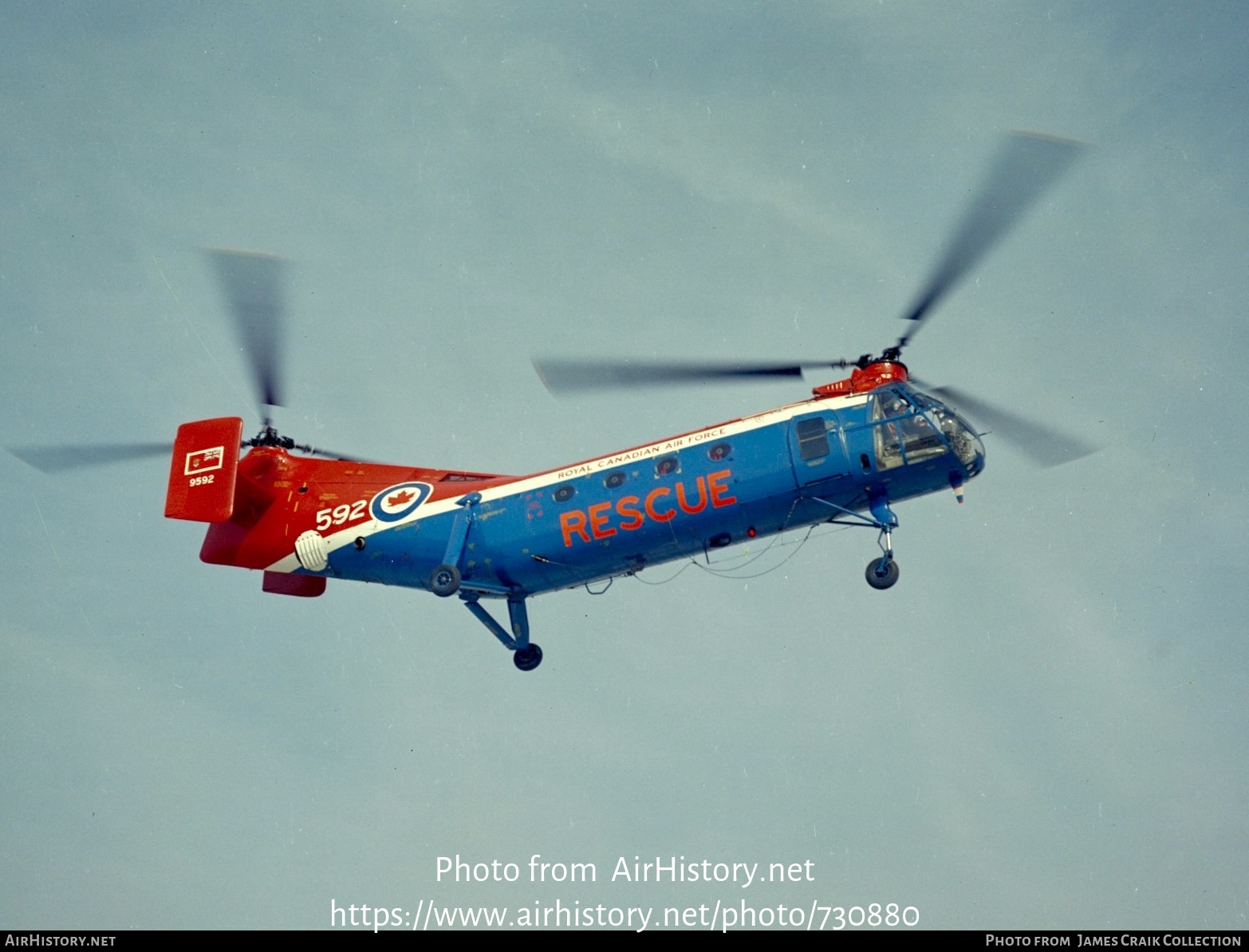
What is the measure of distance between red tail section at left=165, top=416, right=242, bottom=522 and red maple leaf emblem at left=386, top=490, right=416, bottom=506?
403 centimetres

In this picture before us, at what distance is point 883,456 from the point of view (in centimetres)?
3347

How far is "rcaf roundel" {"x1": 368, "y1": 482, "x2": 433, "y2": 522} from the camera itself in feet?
125

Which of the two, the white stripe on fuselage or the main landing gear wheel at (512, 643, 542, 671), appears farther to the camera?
the main landing gear wheel at (512, 643, 542, 671)

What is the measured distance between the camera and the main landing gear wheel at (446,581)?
3653cm

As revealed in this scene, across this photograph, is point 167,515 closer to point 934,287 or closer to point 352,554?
point 352,554

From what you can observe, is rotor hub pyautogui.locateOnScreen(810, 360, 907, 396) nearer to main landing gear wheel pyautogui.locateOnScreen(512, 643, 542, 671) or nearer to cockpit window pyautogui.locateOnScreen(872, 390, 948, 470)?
cockpit window pyautogui.locateOnScreen(872, 390, 948, 470)

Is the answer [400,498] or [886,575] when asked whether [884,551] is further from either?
[400,498]

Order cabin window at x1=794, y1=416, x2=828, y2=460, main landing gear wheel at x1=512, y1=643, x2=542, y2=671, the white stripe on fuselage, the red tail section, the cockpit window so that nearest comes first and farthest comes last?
the cockpit window → cabin window at x1=794, y1=416, x2=828, y2=460 → the white stripe on fuselage → the red tail section → main landing gear wheel at x1=512, y1=643, x2=542, y2=671

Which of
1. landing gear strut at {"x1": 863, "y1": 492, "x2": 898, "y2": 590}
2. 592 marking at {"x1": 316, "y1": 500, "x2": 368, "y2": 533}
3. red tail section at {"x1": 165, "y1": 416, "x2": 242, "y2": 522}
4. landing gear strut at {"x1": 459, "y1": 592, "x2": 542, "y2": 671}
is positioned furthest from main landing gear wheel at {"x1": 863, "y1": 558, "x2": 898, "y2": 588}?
red tail section at {"x1": 165, "y1": 416, "x2": 242, "y2": 522}

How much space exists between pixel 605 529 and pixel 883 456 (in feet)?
22.6

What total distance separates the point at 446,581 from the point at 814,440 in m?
9.82

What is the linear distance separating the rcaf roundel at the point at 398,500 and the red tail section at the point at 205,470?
3741 mm

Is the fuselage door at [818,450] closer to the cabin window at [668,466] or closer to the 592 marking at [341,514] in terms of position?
the cabin window at [668,466]

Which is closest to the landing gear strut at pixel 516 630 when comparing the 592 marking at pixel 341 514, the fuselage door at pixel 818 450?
the 592 marking at pixel 341 514
